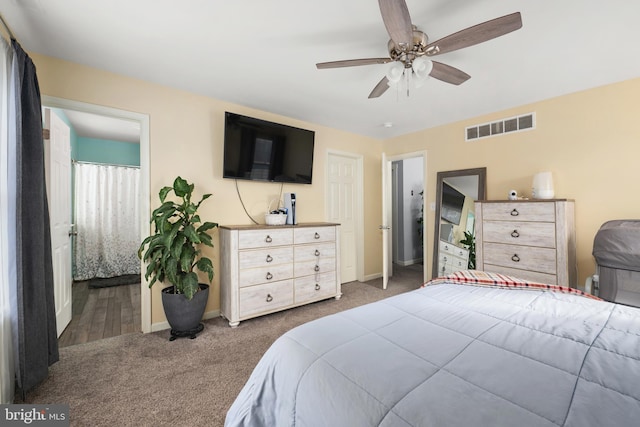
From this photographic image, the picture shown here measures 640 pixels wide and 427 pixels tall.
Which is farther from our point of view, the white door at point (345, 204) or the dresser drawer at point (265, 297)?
the white door at point (345, 204)

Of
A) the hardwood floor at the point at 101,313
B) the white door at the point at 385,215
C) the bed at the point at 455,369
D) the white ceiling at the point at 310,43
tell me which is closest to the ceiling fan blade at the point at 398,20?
the white ceiling at the point at 310,43

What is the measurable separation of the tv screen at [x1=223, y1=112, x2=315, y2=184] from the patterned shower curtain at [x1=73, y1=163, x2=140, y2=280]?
279cm

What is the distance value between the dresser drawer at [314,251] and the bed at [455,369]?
1815mm

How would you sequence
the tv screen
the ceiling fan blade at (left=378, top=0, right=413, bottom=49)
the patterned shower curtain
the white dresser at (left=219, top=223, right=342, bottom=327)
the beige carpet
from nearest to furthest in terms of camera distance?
1. the ceiling fan blade at (left=378, top=0, right=413, bottom=49)
2. the beige carpet
3. the white dresser at (left=219, top=223, right=342, bottom=327)
4. the tv screen
5. the patterned shower curtain

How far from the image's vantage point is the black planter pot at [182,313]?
2.42m

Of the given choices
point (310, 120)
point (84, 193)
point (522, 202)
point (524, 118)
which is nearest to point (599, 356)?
point (522, 202)

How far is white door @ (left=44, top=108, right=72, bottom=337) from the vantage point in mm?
2316

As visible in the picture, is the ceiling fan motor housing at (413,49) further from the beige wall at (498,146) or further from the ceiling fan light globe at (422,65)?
the beige wall at (498,146)

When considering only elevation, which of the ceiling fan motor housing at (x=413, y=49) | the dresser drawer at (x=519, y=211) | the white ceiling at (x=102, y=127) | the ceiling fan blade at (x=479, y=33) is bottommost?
the dresser drawer at (x=519, y=211)

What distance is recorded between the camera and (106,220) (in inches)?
175

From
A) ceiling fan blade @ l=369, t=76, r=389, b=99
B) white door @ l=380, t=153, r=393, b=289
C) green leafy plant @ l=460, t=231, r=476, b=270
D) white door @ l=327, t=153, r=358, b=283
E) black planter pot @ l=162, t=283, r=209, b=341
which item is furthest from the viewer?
white door @ l=327, t=153, r=358, b=283

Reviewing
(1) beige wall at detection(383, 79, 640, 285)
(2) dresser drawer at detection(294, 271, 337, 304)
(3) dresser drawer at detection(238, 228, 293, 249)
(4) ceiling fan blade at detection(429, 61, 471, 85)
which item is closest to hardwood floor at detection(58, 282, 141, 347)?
(3) dresser drawer at detection(238, 228, 293, 249)

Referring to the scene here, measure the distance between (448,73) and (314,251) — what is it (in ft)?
7.30

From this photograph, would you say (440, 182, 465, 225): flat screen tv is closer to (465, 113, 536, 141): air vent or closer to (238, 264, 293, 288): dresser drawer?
(465, 113, 536, 141): air vent
